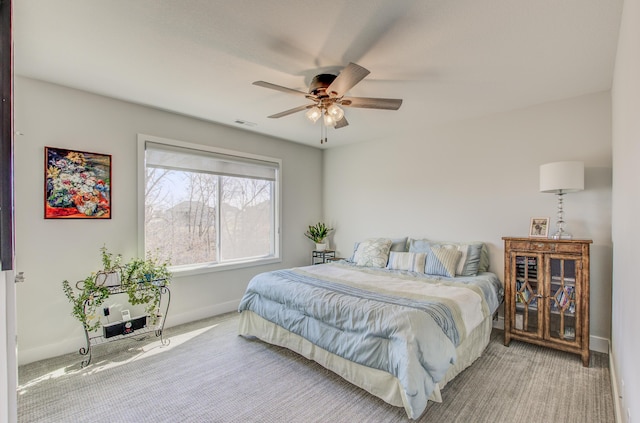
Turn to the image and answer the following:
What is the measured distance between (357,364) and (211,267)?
8.06 ft

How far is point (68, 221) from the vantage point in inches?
113

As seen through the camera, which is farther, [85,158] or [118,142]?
[118,142]

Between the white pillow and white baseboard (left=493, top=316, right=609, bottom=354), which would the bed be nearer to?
the white pillow

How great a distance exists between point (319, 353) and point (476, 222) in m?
2.55

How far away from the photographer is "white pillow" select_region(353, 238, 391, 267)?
390 centimetres

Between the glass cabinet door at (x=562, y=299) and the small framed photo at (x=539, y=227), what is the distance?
1.25 ft

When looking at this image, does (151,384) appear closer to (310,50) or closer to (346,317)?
(346,317)

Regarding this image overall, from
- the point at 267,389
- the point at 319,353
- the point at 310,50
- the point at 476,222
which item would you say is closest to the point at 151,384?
the point at 267,389

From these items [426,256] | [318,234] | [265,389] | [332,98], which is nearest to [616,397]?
[426,256]

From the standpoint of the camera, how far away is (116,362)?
2.70 m

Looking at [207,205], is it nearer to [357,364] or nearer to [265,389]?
[265,389]

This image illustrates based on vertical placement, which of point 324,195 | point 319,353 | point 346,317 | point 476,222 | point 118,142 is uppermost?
point 118,142

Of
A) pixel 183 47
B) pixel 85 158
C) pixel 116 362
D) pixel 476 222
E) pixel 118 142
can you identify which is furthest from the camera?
pixel 476 222

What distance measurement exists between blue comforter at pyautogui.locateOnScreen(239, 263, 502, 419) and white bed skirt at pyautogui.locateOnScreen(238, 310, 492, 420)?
0.07 meters
